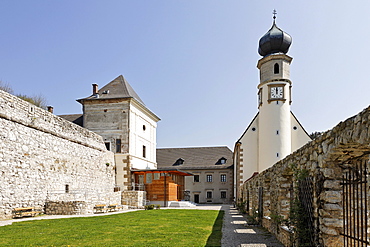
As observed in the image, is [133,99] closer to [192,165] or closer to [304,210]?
[192,165]

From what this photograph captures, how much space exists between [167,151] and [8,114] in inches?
1324

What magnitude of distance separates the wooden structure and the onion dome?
44.4 feet

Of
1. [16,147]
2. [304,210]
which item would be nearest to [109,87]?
[16,147]

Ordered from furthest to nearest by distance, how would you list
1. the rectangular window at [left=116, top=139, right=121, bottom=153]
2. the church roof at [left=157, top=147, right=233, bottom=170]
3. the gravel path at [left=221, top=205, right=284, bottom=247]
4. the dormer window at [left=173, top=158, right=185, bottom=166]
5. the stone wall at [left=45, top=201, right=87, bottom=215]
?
the dormer window at [left=173, top=158, right=185, bottom=166]
the church roof at [left=157, top=147, right=233, bottom=170]
the rectangular window at [left=116, top=139, right=121, bottom=153]
the stone wall at [left=45, top=201, right=87, bottom=215]
the gravel path at [left=221, top=205, right=284, bottom=247]

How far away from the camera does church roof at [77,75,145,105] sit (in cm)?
3266

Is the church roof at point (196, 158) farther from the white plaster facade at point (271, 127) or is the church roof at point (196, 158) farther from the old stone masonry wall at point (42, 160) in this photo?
the old stone masonry wall at point (42, 160)

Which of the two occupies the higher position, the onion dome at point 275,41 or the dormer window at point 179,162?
the onion dome at point 275,41

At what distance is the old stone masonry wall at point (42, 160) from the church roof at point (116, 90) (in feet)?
21.5

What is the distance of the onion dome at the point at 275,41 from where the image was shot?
107 feet

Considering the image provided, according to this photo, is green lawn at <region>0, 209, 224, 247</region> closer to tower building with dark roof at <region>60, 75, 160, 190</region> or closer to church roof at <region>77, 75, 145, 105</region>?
tower building with dark roof at <region>60, 75, 160, 190</region>

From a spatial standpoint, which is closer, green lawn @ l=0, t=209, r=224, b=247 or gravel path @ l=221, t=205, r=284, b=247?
green lawn @ l=0, t=209, r=224, b=247

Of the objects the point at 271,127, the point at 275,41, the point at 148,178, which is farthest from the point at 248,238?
the point at 275,41

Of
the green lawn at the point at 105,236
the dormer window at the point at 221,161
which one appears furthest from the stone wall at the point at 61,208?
the dormer window at the point at 221,161

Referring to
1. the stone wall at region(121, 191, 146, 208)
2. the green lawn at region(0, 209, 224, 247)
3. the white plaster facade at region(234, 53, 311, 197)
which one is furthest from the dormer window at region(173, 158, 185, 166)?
the green lawn at region(0, 209, 224, 247)
